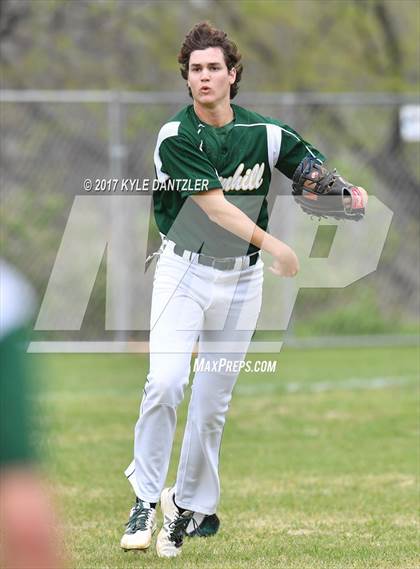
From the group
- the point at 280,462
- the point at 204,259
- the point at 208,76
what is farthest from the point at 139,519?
the point at 280,462

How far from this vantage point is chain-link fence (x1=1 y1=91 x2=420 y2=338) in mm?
12805

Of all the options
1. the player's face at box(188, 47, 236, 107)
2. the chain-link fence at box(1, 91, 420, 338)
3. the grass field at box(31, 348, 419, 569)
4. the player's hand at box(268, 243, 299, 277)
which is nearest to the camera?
the player's hand at box(268, 243, 299, 277)

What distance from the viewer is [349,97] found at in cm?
1326

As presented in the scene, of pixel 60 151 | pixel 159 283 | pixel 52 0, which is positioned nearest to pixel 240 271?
pixel 159 283

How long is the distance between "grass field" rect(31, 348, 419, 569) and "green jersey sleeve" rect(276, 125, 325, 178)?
5.49 ft

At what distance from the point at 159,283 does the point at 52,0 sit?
1247cm

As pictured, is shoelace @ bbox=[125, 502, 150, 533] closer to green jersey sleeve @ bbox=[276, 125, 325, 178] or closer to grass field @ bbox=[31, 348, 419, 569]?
grass field @ bbox=[31, 348, 419, 569]

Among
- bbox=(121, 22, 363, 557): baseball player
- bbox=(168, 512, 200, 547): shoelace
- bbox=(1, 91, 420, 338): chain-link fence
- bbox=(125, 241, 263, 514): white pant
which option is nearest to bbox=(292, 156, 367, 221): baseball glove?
bbox=(121, 22, 363, 557): baseball player

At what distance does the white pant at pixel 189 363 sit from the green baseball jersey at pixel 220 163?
0.12 meters

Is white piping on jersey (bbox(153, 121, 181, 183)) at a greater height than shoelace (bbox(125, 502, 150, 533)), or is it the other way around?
white piping on jersey (bbox(153, 121, 181, 183))

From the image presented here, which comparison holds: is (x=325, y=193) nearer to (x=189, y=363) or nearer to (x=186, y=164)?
(x=186, y=164)

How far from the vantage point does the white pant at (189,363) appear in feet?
17.7

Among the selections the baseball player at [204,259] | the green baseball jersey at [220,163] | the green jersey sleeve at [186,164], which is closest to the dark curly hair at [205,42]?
the baseball player at [204,259]

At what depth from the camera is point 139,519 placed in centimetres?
539
